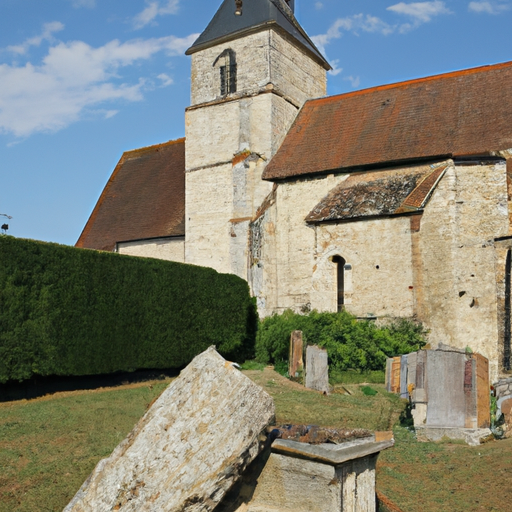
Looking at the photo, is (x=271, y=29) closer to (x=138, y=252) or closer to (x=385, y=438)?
(x=138, y=252)

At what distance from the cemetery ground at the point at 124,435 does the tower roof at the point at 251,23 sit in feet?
45.5

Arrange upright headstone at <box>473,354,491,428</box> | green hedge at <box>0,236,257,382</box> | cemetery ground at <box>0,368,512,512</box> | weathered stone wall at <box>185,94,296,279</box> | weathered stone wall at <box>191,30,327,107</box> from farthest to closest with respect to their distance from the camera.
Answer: weathered stone wall at <box>191,30,327,107</box> < weathered stone wall at <box>185,94,296,279</box> < green hedge at <box>0,236,257,382</box> < upright headstone at <box>473,354,491,428</box> < cemetery ground at <box>0,368,512,512</box>

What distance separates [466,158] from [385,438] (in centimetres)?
1268

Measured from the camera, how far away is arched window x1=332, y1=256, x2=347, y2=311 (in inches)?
727

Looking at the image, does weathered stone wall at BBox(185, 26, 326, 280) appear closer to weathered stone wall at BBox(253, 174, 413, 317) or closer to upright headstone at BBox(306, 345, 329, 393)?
weathered stone wall at BBox(253, 174, 413, 317)

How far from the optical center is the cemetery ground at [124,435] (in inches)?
269

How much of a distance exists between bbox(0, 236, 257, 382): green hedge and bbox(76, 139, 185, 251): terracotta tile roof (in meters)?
5.79

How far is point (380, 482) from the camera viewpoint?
7344mm

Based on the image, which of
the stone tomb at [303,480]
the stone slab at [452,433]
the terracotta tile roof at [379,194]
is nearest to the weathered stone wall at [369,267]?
the terracotta tile roof at [379,194]

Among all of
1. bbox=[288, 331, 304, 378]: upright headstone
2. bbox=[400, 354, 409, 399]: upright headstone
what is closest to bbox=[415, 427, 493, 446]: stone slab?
bbox=[400, 354, 409, 399]: upright headstone

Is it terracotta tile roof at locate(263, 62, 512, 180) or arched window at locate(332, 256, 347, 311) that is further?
arched window at locate(332, 256, 347, 311)

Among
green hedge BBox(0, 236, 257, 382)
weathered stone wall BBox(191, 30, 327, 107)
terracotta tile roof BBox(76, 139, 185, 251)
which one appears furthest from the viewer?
terracotta tile roof BBox(76, 139, 185, 251)

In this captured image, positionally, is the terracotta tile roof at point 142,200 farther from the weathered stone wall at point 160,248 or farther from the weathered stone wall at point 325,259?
the weathered stone wall at point 325,259

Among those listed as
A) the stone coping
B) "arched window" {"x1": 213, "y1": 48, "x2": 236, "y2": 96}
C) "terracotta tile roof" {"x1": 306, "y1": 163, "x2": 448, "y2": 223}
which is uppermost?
"arched window" {"x1": 213, "y1": 48, "x2": 236, "y2": 96}
